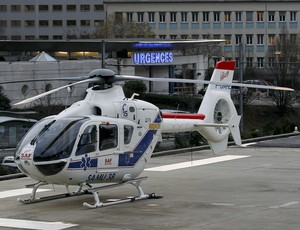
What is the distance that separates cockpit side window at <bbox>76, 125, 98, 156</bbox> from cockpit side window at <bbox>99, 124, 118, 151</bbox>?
0.19 meters

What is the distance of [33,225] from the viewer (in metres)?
15.8

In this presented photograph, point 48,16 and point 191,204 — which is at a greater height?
point 48,16

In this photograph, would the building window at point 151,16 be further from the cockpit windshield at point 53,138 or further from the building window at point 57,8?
the cockpit windshield at point 53,138

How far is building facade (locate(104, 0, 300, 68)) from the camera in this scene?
307ft

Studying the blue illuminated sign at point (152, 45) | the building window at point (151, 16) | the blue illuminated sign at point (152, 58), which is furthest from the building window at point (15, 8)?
the blue illuminated sign at point (152, 45)

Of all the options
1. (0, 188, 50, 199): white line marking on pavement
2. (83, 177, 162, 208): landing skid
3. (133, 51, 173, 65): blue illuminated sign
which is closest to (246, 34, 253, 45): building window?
(133, 51, 173, 65): blue illuminated sign

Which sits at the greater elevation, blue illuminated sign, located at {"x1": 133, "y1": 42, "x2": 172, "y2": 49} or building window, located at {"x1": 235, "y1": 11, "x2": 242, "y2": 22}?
building window, located at {"x1": 235, "y1": 11, "x2": 242, "y2": 22}

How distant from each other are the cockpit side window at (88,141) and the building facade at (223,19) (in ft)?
248

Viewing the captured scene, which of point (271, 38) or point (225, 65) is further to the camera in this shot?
point (271, 38)

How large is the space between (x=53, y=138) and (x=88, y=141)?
32.8 inches

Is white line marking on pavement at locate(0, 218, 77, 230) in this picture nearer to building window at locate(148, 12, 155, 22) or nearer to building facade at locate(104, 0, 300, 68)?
building facade at locate(104, 0, 300, 68)

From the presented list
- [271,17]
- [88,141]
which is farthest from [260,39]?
[88,141]

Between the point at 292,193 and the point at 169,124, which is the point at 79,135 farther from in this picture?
the point at 292,193

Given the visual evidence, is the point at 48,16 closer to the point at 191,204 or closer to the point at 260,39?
the point at 260,39
